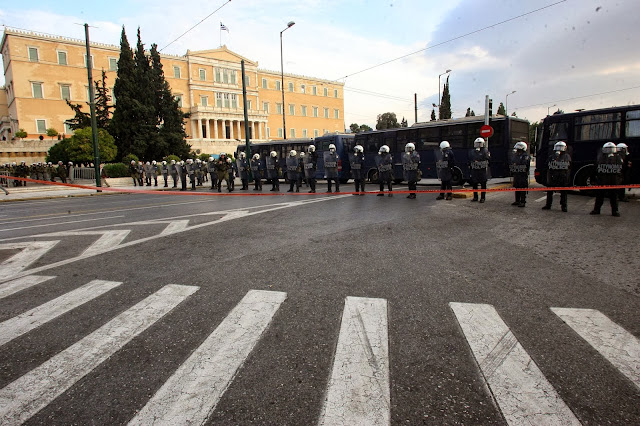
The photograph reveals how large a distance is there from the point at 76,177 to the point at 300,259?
28.6 meters

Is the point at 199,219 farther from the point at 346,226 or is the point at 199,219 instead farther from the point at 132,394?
the point at 132,394

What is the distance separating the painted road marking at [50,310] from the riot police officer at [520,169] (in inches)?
387

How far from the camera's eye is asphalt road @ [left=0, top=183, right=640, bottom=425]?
2.15 m

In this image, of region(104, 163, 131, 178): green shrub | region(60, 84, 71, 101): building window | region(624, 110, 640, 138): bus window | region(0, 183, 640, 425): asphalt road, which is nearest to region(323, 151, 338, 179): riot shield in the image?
region(0, 183, 640, 425): asphalt road

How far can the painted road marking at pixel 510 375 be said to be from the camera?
2.03 metres

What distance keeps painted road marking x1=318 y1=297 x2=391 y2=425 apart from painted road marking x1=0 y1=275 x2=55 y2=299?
3.71 m

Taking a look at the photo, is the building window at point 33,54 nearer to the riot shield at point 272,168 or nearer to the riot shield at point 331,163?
the riot shield at point 272,168

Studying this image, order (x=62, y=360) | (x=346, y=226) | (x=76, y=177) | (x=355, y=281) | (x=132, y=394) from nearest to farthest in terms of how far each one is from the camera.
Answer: (x=132, y=394)
(x=62, y=360)
(x=355, y=281)
(x=346, y=226)
(x=76, y=177)

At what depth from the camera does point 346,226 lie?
760 cm

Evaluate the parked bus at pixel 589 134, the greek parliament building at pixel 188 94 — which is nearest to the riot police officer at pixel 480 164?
the parked bus at pixel 589 134

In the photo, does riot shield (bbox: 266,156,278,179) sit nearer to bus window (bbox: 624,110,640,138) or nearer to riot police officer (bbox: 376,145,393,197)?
riot police officer (bbox: 376,145,393,197)

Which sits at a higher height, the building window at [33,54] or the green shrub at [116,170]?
the building window at [33,54]

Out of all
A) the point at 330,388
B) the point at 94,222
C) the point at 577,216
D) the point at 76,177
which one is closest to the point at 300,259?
the point at 330,388

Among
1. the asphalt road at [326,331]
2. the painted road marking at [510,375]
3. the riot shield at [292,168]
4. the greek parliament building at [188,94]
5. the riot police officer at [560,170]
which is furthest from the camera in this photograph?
the greek parliament building at [188,94]
